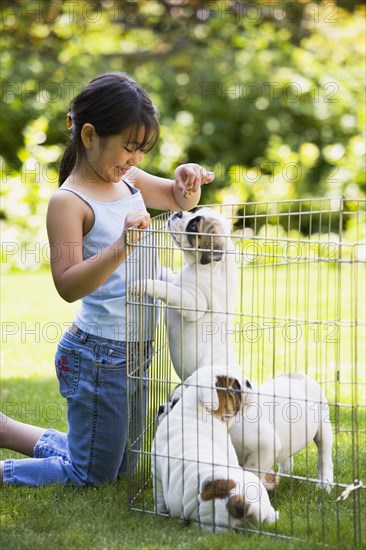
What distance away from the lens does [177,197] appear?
3.04m

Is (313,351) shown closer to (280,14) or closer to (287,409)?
(287,409)

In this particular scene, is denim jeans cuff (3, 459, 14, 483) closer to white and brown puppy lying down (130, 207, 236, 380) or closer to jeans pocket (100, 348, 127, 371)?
jeans pocket (100, 348, 127, 371)

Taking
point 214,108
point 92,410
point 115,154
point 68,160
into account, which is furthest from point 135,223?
point 214,108

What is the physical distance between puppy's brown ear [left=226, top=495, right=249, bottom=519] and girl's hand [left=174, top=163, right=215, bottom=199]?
112 cm

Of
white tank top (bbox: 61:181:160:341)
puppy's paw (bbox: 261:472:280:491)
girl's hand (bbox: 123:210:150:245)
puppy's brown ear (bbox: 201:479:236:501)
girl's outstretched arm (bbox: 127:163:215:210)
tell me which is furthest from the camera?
girl's outstretched arm (bbox: 127:163:215:210)

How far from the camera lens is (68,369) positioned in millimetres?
2734

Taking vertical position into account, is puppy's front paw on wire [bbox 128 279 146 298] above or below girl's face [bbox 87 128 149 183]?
below

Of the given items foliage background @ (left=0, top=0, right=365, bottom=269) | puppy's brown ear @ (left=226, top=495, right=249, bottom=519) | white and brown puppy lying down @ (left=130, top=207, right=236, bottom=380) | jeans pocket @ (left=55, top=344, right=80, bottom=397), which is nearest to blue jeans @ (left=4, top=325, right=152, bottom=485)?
jeans pocket @ (left=55, top=344, right=80, bottom=397)

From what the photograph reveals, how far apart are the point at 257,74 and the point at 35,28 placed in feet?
9.17

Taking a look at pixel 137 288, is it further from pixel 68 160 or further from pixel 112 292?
pixel 68 160

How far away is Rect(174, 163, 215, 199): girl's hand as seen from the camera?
115 inches

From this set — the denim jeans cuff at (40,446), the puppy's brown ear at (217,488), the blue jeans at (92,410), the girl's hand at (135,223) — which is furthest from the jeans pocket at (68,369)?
the puppy's brown ear at (217,488)

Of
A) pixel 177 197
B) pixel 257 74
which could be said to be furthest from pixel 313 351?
pixel 257 74

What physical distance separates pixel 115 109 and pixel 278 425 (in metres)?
1.04
